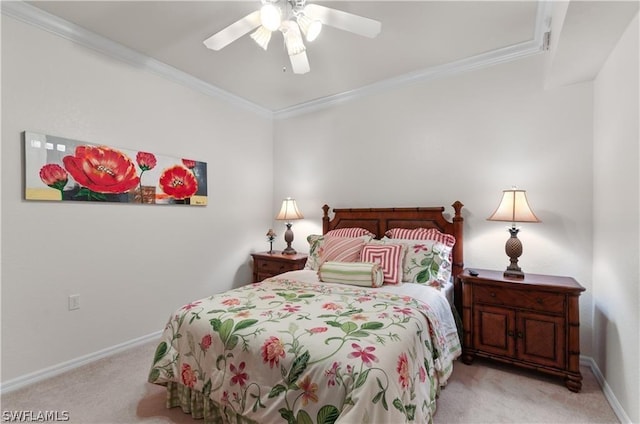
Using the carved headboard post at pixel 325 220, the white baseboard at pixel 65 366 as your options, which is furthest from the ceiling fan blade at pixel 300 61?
the white baseboard at pixel 65 366

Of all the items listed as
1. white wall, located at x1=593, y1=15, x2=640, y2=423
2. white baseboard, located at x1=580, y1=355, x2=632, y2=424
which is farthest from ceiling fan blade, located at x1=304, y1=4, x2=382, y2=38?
white baseboard, located at x1=580, y1=355, x2=632, y2=424

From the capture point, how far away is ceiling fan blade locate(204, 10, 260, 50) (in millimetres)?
1824

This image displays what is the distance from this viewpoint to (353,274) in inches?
90.2

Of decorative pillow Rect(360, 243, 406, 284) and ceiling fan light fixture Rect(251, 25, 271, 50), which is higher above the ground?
ceiling fan light fixture Rect(251, 25, 271, 50)

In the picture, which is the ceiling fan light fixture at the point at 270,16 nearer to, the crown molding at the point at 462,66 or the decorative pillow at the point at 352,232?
the crown molding at the point at 462,66

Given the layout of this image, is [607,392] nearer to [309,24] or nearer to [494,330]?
[494,330]

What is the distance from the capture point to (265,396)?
1367 millimetres

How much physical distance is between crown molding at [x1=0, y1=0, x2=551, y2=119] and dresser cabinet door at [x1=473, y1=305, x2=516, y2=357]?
2182mm

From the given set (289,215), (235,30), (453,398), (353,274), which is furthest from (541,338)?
(235,30)

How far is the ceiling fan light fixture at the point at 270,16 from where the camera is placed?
1.64 m

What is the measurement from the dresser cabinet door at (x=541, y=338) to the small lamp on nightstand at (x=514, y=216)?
13.0 inches

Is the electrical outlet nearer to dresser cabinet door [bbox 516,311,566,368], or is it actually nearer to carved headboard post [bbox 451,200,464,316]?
carved headboard post [bbox 451,200,464,316]

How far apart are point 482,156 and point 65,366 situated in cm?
390

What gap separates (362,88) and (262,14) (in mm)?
1883
